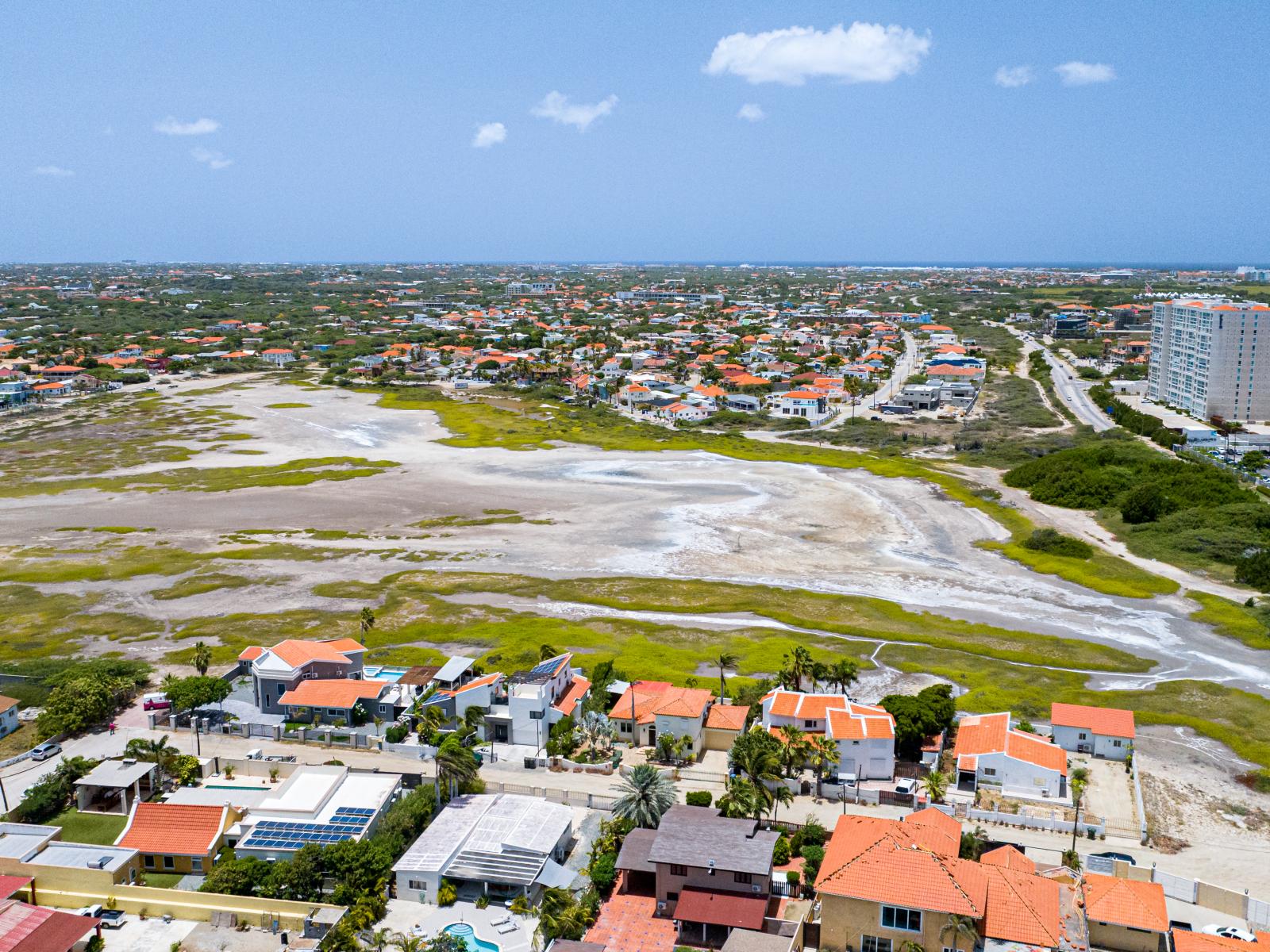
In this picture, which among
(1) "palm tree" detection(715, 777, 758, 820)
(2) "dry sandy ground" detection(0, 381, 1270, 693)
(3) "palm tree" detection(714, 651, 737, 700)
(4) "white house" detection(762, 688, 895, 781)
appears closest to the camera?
(1) "palm tree" detection(715, 777, 758, 820)

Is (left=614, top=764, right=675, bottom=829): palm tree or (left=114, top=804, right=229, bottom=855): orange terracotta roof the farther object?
(left=614, top=764, right=675, bottom=829): palm tree

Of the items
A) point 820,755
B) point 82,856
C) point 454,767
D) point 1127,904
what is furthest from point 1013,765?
point 82,856

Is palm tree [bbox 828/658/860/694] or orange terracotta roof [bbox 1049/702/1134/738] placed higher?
palm tree [bbox 828/658/860/694]

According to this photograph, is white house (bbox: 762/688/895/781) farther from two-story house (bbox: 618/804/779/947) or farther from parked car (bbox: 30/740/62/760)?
parked car (bbox: 30/740/62/760)

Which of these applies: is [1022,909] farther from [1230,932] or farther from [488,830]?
[488,830]

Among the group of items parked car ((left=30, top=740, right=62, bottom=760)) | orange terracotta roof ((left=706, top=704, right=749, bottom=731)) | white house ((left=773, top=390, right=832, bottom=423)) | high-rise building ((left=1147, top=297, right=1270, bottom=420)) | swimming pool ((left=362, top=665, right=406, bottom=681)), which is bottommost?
parked car ((left=30, top=740, right=62, bottom=760))

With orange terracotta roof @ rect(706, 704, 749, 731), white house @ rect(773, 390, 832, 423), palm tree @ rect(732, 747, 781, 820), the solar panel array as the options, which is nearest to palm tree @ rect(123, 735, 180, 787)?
the solar panel array

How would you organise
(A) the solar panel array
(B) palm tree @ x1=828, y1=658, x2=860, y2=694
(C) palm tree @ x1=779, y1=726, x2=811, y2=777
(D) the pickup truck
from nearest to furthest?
(D) the pickup truck → (A) the solar panel array → (C) palm tree @ x1=779, y1=726, x2=811, y2=777 → (B) palm tree @ x1=828, y1=658, x2=860, y2=694

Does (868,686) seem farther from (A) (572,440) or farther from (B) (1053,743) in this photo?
(A) (572,440)
